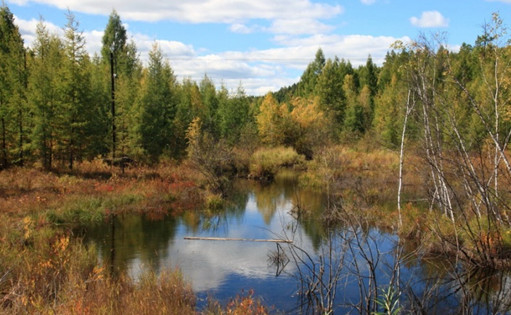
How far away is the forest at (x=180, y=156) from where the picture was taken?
8484mm

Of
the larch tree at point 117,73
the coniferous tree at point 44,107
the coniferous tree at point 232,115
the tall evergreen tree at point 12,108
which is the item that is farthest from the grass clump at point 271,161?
the tall evergreen tree at point 12,108

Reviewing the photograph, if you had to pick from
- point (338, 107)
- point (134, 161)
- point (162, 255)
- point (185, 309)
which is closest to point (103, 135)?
point (134, 161)

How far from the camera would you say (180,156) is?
33312 mm

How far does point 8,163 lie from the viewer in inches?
944

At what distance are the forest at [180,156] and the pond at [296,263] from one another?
892mm

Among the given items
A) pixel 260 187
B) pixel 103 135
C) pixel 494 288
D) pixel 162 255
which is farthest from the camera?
pixel 103 135

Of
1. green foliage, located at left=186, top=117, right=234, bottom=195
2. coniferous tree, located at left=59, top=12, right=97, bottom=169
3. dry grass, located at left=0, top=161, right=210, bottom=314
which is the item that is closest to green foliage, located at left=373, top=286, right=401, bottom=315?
dry grass, located at left=0, top=161, right=210, bottom=314

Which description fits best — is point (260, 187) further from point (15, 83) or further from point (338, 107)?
point (338, 107)

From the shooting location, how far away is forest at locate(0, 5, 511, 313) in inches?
334

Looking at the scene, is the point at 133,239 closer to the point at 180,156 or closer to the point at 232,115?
the point at 180,156

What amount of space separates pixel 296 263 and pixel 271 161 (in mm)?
24751

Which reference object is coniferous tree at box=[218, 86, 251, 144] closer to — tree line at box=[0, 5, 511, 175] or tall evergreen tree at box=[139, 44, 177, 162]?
tree line at box=[0, 5, 511, 175]

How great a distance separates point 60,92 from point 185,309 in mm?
19094

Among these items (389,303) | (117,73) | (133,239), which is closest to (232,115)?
(117,73)
